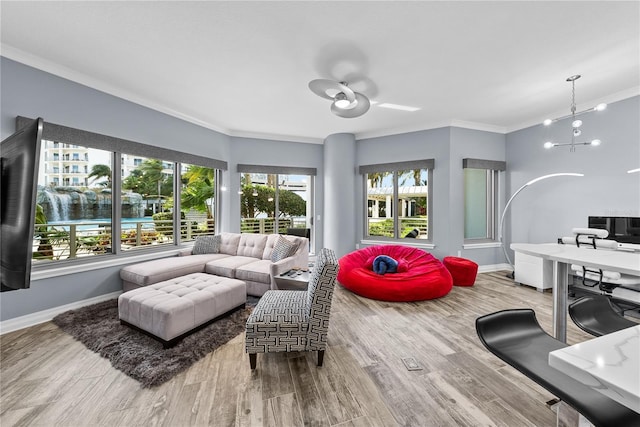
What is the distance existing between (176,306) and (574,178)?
18.1ft

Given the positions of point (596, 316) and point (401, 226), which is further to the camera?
point (401, 226)

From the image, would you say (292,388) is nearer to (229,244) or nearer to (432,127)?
(229,244)

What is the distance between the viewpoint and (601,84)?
309 centimetres

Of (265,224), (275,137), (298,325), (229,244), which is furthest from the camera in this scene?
(265,224)

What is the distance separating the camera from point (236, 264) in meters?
3.54

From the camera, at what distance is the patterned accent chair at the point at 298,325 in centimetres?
184

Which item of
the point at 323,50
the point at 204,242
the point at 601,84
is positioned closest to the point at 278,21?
the point at 323,50

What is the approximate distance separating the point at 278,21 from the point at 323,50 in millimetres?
513

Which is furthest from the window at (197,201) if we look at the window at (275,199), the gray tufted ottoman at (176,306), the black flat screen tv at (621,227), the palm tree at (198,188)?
the black flat screen tv at (621,227)

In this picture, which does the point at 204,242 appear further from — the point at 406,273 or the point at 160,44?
the point at 406,273

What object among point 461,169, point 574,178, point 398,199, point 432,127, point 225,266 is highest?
point 432,127

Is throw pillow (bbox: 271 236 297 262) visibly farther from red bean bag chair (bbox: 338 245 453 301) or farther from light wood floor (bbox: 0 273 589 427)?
light wood floor (bbox: 0 273 589 427)

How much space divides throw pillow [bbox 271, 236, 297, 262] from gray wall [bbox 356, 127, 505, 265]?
266 centimetres

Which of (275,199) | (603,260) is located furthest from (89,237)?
(603,260)
